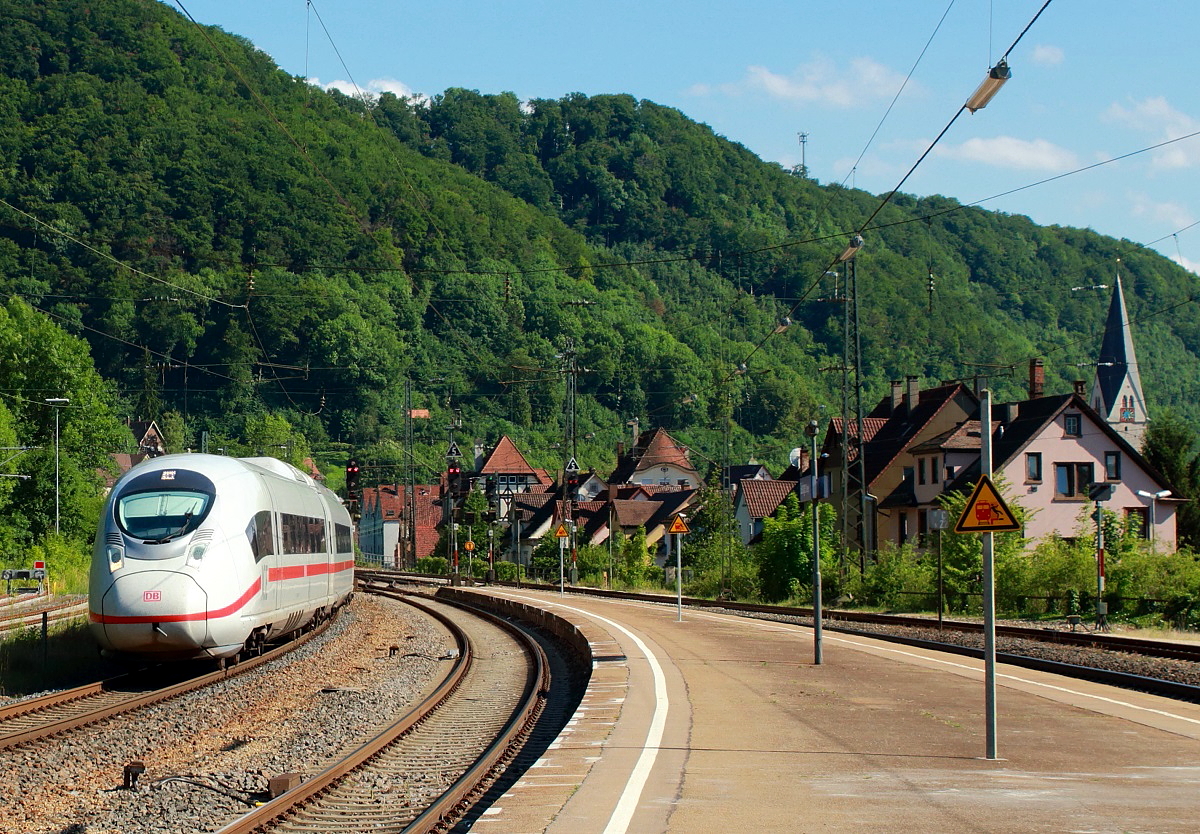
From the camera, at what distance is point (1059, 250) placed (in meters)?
128

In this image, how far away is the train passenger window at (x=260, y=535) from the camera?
20.3 metres

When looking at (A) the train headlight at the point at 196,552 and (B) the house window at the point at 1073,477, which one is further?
(B) the house window at the point at 1073,477

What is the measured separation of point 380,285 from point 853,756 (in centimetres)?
9611

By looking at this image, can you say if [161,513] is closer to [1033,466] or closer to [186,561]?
[186,561]

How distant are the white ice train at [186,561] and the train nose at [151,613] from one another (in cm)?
1

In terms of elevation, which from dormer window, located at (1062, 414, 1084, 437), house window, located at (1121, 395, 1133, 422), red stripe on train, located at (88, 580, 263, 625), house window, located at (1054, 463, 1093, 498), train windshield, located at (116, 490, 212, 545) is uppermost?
house window, located at (1121, 395, 1133, 422)

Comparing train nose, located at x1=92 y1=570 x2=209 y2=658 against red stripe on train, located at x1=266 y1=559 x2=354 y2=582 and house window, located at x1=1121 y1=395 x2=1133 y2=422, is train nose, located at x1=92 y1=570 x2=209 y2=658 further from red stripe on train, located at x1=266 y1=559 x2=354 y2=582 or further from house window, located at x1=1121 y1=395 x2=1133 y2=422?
house window, located at x1=1121 y1=395 x2=1133 y2=422

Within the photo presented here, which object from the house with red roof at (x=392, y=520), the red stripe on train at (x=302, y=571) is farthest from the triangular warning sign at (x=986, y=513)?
the house with red roof at (x=392, y=520)

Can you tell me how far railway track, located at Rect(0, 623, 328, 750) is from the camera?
14.5m

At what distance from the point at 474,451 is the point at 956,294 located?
5004 cm

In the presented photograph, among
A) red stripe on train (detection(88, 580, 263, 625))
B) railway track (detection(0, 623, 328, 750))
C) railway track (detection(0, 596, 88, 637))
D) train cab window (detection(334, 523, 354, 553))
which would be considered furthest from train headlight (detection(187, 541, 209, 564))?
train cab window (detection(334, 523, 354, 553))

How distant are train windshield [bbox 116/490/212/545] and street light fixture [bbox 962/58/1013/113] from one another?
1227cm

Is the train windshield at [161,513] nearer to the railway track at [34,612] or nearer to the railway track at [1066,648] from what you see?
the railway track at [34,612]

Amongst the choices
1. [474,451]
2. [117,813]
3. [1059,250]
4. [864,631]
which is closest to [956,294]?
[1059,250]
